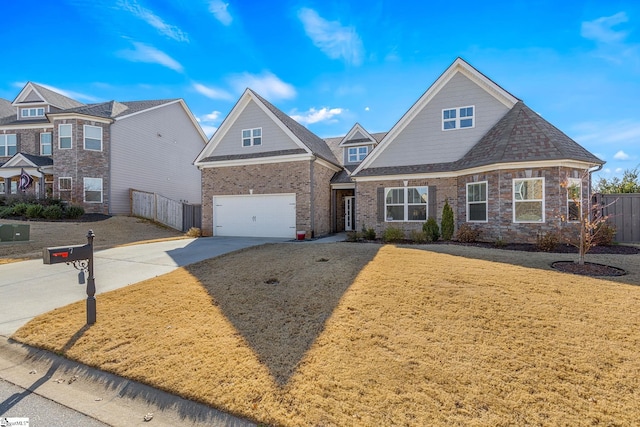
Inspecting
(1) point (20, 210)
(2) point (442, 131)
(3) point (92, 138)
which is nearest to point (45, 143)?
(3) point (92, 138)

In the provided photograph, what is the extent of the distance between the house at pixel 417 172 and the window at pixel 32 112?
721 inches

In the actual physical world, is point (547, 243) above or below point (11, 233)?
below

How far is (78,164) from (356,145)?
62.1 ft

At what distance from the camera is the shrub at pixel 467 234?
11804 millimetres

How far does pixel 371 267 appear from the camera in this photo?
275 inches

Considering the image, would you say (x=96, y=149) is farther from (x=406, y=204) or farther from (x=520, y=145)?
(x=520, y=145)

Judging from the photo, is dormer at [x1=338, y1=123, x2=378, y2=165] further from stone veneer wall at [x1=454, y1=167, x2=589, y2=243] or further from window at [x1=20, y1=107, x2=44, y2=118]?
window at [x1=20, y1=107, x2=44, y2=118]

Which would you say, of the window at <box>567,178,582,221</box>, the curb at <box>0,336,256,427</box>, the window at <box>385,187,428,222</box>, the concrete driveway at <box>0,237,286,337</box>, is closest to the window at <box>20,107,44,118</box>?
the concrete driveway at <box>0,237,286,337</box>

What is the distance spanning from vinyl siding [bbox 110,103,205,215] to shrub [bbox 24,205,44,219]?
377 cm

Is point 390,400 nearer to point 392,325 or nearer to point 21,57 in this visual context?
point 392,325

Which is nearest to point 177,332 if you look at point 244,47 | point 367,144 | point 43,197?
point 244,47

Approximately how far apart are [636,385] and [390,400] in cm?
249

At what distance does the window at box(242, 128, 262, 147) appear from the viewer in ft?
54.1

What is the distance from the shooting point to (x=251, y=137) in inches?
655
